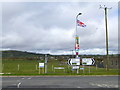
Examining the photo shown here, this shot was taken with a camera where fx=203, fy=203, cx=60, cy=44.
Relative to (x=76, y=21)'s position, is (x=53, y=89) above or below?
below

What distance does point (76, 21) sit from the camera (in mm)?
27969

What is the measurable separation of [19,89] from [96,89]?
15.0ft

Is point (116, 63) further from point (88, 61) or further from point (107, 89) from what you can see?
point (107, 89)

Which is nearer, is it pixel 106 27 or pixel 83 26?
pixel 83 26

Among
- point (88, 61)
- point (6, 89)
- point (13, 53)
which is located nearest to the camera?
point (6, 89)

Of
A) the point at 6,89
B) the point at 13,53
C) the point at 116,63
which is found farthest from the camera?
the point at 13,53

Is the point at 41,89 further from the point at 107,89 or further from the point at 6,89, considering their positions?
the point at 107,89

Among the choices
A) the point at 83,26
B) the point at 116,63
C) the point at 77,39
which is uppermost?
the point at 83,26

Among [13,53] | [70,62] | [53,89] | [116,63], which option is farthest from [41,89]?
[13,53]

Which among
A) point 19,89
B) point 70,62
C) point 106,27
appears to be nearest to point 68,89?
point 19,89

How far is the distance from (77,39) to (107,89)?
16056mm

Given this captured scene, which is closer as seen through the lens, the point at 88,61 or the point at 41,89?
the point at 41,89

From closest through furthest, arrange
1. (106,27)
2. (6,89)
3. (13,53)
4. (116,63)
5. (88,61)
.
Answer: (6,89), (88,61), (106,27), (116,63), (13,53)

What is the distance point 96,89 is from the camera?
39.6 ft
